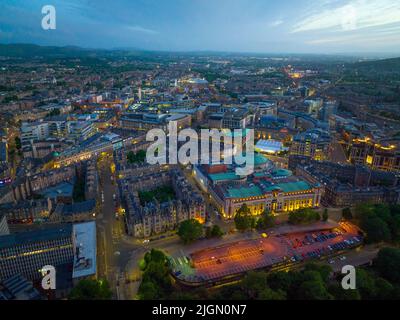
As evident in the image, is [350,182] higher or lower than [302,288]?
higher

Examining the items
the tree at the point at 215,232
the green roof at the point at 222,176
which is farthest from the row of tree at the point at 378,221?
the tree at the point at 215,232

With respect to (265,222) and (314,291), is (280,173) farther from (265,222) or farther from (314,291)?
(314,291)

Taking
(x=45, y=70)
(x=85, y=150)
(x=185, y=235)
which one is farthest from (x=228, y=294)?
(x=45, y=70)

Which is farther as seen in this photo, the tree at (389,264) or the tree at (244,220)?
the tree at (244,220)

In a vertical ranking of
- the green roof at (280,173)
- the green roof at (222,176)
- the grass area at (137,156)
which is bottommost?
the grass area at (137,156)

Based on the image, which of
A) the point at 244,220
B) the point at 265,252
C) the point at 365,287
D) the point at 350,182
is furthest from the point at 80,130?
the point at 365,287

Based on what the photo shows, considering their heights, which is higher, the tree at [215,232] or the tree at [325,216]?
the tree at [325,216]

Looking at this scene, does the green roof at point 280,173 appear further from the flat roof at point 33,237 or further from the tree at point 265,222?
the flat roof at point 33,237
